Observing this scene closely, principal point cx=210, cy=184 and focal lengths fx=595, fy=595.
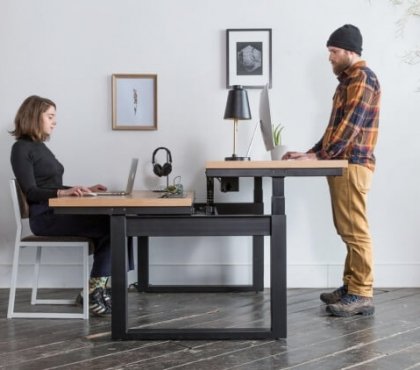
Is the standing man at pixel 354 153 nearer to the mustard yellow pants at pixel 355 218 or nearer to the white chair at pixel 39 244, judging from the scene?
the mustard yellow pants at pixel 355 218

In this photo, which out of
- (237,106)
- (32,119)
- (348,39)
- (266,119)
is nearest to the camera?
(266,119)

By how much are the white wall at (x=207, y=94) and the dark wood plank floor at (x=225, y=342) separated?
486 millimetres

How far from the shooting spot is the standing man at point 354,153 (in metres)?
3.03

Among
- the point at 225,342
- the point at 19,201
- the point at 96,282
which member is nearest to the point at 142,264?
the point at 96,282

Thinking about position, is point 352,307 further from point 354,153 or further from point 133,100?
point 133,100

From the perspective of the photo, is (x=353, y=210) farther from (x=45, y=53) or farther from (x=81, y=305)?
(x=45, y=53)

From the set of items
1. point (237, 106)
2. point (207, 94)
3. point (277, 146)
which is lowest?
point (277, 146)

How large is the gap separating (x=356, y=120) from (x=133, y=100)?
1511 mm

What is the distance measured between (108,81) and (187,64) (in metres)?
0.53

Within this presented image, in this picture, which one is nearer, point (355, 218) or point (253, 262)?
point (355, 218)

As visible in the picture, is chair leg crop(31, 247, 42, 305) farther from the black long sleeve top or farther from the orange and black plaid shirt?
the orange and black plaid shirt

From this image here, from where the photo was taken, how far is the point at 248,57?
383cm

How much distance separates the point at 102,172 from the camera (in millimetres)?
3904

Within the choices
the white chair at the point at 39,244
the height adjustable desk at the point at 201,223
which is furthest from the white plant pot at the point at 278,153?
the white chair at the point at 39,244
